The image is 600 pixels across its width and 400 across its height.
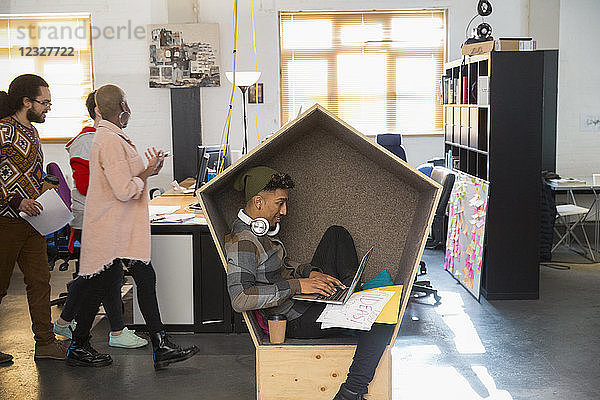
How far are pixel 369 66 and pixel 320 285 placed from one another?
596 cm

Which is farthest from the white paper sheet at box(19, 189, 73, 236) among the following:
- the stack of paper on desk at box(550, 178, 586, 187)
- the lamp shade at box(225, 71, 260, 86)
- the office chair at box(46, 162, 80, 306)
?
the stack of paper on desk at box(550, 178, 586, 187)

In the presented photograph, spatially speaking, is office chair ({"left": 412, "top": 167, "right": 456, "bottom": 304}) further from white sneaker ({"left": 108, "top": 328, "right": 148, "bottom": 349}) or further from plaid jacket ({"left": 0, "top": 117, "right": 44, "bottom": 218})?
plaid jacket ({"left": 0, "top": 117, "right": 44, "bottom": 218})

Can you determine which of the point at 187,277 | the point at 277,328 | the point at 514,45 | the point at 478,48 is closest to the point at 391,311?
the point at 277,328

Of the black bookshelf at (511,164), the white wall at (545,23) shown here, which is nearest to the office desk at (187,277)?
the black bookshelf at (511,164)

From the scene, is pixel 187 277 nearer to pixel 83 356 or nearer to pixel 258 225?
pixel 83 356

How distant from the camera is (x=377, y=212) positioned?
11.6ft

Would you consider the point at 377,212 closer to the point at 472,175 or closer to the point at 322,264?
the point at 322,264

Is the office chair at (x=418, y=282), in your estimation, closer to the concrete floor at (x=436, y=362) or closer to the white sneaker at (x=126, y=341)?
the concrete floor at (x=436, y=362)

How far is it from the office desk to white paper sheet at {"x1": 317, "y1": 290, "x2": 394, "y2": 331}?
6.04ft

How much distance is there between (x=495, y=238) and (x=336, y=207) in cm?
233

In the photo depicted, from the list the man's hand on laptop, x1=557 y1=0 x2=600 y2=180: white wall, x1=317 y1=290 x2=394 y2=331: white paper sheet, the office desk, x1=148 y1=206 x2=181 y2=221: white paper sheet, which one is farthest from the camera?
x1=557 y1=0 x2=600 y2=180: white wall

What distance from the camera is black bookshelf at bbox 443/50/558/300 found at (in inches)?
211

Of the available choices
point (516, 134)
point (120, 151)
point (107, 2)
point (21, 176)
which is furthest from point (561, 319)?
point (107, 2)

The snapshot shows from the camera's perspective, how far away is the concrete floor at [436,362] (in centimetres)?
386
